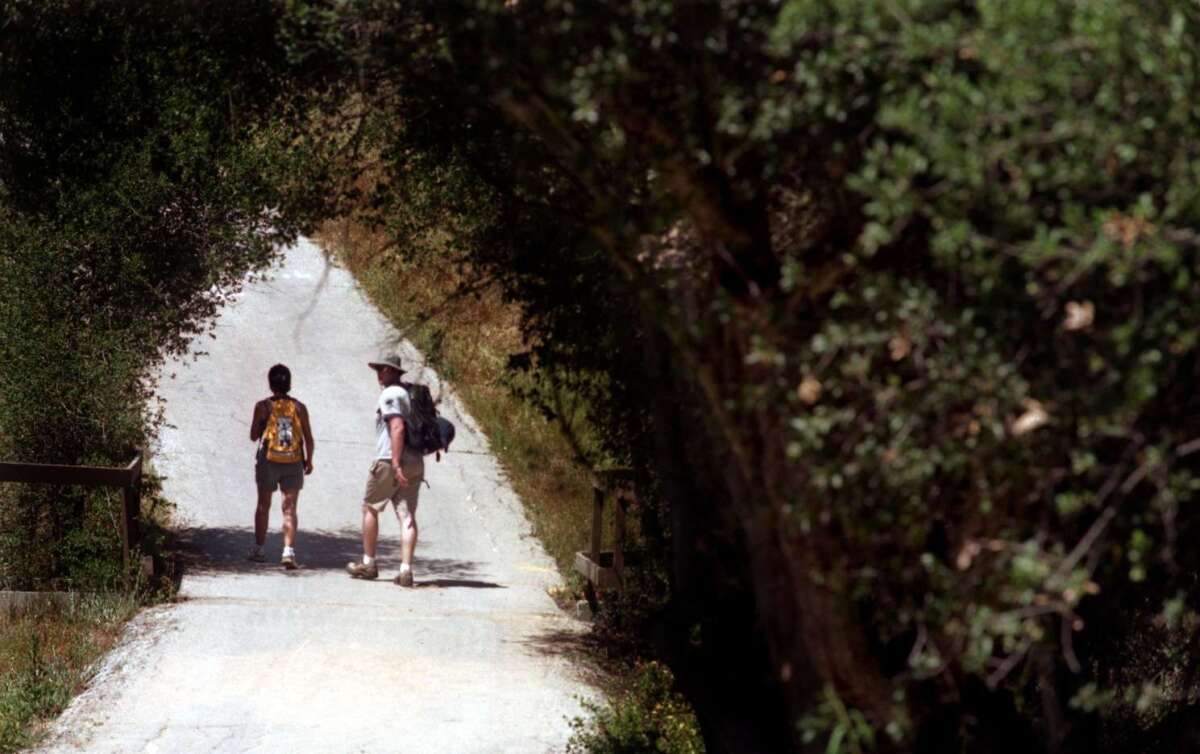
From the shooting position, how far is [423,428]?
→ 478 inches

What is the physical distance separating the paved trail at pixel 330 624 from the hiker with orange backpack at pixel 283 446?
1.69ft

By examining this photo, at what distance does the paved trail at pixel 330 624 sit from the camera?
905 cm

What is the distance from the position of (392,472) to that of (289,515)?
3.62ft

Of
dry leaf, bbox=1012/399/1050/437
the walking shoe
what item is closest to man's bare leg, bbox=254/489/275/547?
the walking shoe

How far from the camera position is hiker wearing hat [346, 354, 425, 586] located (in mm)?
11977

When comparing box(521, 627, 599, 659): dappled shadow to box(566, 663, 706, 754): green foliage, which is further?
box(521, 627, 599, 659): dappled shadow

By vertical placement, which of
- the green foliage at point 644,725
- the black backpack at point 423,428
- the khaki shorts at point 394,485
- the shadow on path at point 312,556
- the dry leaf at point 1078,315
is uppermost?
the black backpack at point 423,428

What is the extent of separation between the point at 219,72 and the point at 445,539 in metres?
7.15

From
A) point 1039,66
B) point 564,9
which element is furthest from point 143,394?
point 1039,66

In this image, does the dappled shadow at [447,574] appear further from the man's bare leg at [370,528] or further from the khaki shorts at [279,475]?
the khaki shorts at [279,475]

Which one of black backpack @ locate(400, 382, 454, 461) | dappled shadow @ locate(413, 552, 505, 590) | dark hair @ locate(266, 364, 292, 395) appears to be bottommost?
dappled shadow @ locate(413, 552, 505, 590)

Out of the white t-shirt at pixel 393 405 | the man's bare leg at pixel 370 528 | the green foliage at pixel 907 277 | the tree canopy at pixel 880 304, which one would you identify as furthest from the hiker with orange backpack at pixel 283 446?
the green foliage at pixel 907 277

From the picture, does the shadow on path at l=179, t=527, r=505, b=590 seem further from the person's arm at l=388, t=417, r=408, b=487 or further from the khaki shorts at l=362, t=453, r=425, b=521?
the person's arm at l=388, t=417, r=408, b=487

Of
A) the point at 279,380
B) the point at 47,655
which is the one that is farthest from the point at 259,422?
the point at 47,655
